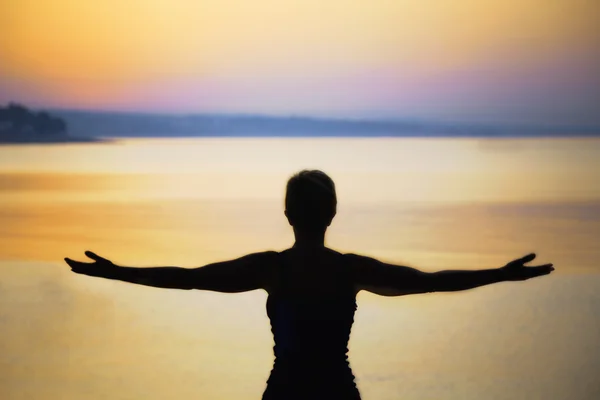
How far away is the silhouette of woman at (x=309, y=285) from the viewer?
48.4 inches

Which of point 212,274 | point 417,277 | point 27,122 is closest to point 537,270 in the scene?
point 417,277

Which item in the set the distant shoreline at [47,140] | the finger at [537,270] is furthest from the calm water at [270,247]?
the finger at [537,270]

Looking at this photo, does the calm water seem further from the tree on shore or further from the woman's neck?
→ the woman's neck

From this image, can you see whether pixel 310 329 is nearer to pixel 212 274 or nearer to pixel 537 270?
pixel 212 274

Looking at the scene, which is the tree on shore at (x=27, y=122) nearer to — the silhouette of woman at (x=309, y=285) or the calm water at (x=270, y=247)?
the calm water at (x=270, y=247)

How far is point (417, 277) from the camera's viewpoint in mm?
1252

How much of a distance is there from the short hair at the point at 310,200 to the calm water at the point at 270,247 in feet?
5.90

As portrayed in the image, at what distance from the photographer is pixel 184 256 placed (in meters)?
3.76

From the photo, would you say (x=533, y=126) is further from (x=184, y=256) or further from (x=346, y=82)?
(x=184, y=256)

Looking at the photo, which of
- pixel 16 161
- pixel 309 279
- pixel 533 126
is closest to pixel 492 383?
pixel 533 126

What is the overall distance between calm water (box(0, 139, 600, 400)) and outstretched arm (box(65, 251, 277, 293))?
1748mm

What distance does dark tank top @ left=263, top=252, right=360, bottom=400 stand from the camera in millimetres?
1227

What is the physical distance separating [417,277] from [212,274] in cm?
32

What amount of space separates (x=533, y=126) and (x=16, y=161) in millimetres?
2553
